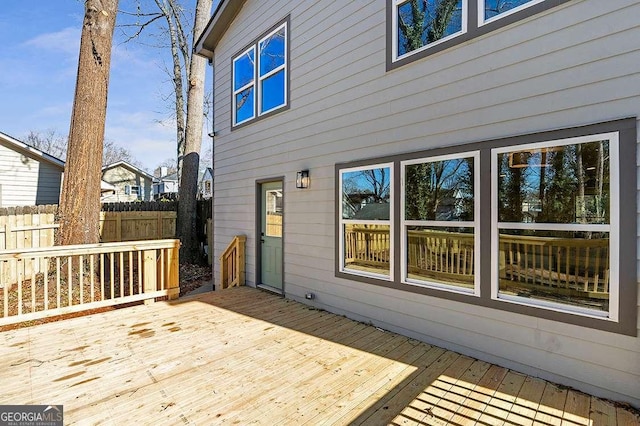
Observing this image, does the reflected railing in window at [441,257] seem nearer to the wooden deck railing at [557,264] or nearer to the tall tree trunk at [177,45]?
the wooden deck railing at [557,264]

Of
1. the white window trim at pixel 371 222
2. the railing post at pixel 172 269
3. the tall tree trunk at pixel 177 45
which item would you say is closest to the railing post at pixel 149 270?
the railing post at pixel 172 269

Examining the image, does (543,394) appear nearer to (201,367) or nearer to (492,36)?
(201,367)

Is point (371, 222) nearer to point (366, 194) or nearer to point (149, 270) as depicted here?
point (366, 194)

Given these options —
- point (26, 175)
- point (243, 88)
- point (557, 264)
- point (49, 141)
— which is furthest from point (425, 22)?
point (49, 141)

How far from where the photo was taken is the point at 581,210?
8.63 ft

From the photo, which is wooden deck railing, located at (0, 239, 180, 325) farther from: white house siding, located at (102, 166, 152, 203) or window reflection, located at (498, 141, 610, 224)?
white house siding, located at (102, 166, 152, 203)

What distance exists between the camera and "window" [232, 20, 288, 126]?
5709mm

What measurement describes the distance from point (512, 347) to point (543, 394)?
44 centimetres

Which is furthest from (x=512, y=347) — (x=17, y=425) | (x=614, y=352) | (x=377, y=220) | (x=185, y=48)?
(x=185, y=48)

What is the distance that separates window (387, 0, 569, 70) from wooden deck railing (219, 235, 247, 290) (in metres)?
4.25

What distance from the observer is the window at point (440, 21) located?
9.83 feet

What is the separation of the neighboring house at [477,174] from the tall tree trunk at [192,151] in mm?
5746

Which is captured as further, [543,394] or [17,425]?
[543,394]

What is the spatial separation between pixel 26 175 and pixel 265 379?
14.5m
